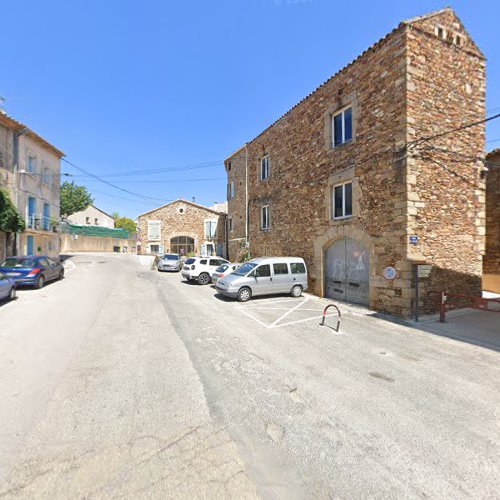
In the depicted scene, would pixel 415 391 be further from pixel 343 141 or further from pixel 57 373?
pixel 343 141

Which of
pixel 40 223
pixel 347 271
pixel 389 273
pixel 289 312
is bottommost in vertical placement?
pixel 289 312

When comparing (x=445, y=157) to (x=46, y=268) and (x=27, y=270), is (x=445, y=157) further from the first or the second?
(x=46, y=268)

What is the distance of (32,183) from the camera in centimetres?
1867

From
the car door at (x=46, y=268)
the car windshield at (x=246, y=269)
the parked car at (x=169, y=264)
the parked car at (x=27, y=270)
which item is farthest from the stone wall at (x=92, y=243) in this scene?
the car windshield at (x=246, y=269)

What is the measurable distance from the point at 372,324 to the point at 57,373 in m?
7.41

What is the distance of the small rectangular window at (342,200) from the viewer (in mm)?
10281

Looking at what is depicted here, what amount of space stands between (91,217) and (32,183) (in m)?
36.1

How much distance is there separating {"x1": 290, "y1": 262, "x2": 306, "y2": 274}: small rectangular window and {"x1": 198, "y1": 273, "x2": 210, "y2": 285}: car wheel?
549cm

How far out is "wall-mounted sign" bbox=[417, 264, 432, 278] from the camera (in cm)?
805

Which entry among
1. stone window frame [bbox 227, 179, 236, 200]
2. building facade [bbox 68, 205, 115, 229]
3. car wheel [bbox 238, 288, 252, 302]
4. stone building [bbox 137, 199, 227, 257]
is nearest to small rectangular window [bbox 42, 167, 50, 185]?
stone building [bbox 137, 199, 227, 257]

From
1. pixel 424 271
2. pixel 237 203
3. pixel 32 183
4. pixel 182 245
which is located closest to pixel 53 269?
pixel 32 183

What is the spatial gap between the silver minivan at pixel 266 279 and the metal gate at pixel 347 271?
1.14 metres

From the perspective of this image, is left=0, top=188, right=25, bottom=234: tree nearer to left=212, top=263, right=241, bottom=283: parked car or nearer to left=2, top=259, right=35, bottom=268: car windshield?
left=2, top=259, right=35, bottom=268: car windshield

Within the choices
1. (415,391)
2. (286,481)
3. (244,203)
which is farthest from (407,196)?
(244,203)
